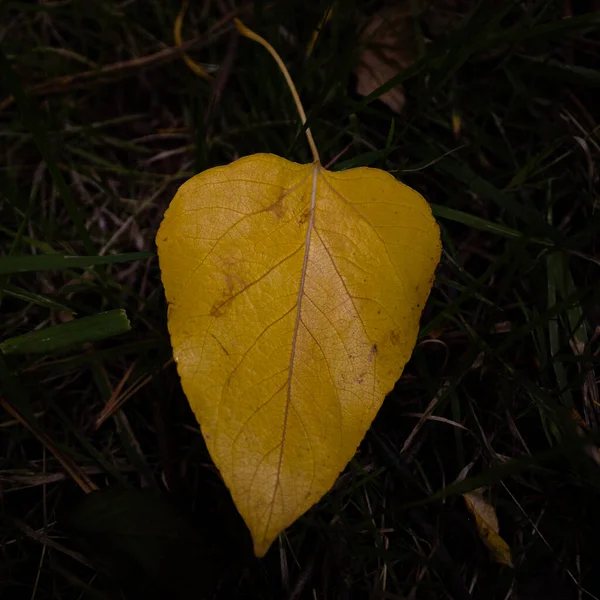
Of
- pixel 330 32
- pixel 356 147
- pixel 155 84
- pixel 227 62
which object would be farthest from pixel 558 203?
pixel 155 84

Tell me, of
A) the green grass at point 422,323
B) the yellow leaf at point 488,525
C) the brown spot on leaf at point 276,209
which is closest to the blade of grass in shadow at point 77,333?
the green grass at point 422,323

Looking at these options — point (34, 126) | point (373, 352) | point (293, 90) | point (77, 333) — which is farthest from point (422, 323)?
point (34, 126)

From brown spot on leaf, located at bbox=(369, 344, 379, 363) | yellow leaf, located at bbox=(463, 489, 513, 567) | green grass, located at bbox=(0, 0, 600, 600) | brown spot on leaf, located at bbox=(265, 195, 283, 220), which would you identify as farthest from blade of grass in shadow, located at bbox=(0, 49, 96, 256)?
yellow leaf, located at bbox=(463, 489, 513, 567)

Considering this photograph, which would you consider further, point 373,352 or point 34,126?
point 34,126

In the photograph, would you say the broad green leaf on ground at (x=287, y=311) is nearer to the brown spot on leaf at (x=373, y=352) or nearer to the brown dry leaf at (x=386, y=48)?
the brown spot on leaf at (x=373, y=352)

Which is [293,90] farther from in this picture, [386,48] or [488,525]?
[488,525]

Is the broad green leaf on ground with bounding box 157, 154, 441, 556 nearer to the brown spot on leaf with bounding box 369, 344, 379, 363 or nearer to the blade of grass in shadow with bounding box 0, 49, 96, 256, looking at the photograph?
the brown spot on leaf with bounding box 369, 344, 379, 363

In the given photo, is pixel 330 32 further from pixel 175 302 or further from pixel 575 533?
pixel 575 533
